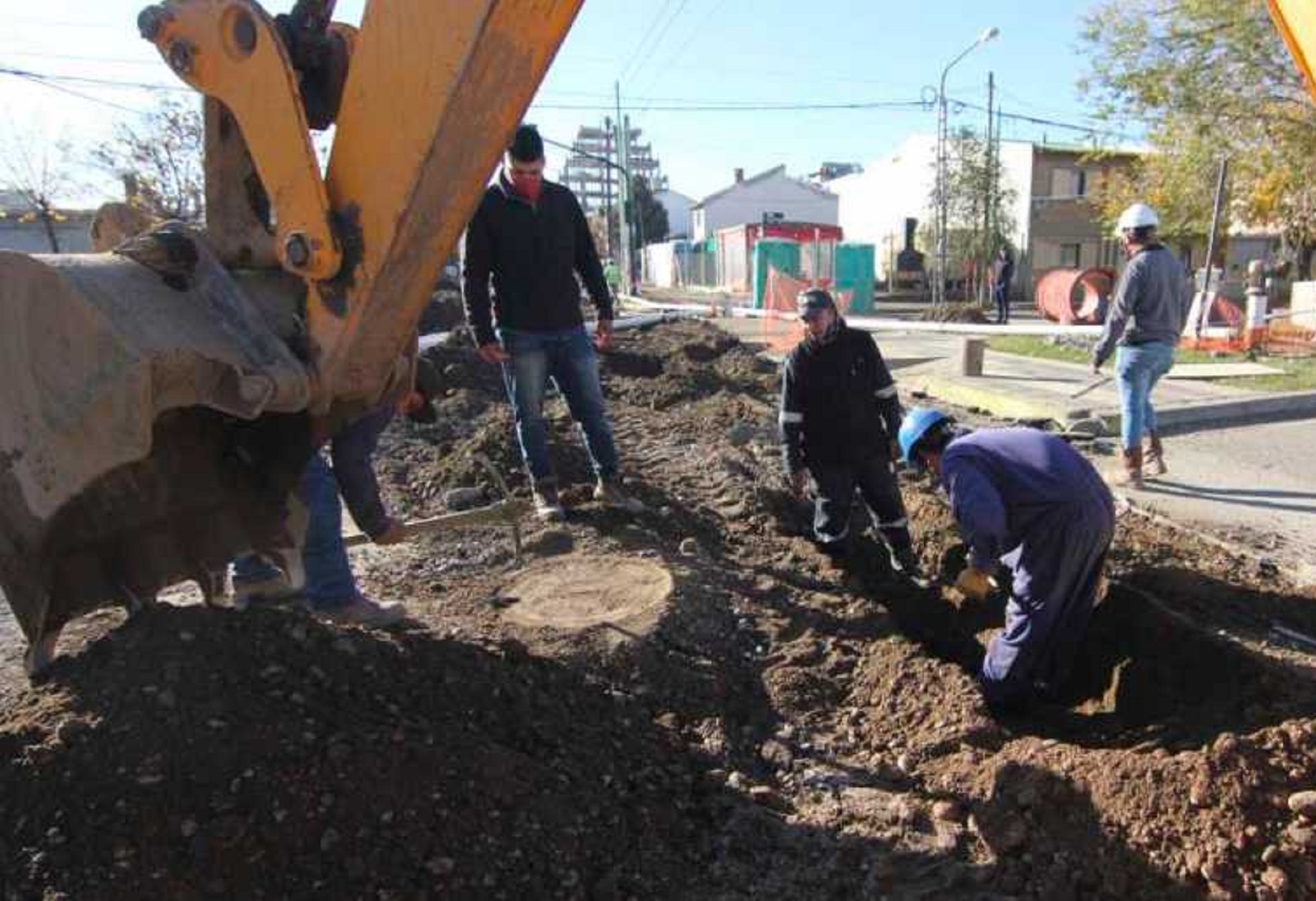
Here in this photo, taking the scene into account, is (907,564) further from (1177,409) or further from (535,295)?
(1177,409)

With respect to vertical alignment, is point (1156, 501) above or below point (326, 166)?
below

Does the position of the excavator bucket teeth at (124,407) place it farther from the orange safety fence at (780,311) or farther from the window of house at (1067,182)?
the window of house at (1067,182)

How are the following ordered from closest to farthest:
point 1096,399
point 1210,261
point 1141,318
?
point 1141,318
point 1096,399
point 1210,261

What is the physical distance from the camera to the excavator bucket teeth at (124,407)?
2.32 m

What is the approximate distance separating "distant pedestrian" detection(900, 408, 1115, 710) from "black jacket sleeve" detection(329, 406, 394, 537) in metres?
A: 2.31

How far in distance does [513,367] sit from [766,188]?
68.1 m

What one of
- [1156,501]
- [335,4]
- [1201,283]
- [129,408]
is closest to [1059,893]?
[129,408]

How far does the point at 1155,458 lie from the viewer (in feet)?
21.7

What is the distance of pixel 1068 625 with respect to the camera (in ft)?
12.3

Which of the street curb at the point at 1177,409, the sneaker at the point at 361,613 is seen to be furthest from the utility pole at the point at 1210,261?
the sneaker at the point at 361,613

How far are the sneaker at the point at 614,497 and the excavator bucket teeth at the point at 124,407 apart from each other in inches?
101

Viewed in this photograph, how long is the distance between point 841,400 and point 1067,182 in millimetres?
38050

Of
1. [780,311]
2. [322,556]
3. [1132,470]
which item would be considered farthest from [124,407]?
[780,311]

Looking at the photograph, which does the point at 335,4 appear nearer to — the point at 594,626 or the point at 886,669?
the point at 594,626
